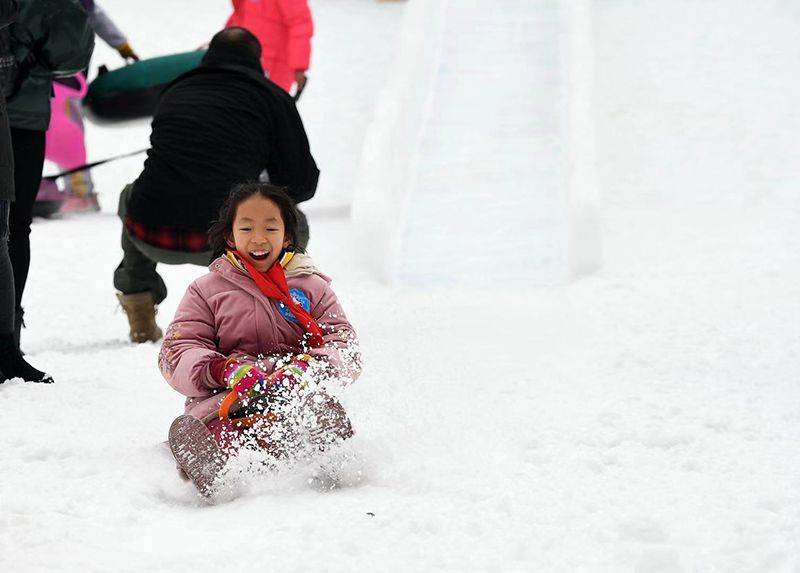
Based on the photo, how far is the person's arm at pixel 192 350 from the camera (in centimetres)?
254

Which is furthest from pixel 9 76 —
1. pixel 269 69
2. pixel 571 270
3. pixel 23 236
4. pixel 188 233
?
pixel 269 69

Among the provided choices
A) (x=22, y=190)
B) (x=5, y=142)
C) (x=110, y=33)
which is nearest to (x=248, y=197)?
(x=5, y=142)

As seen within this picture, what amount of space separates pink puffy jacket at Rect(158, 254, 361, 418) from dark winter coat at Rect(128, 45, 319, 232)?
1165 mm

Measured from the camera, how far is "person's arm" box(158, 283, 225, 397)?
2.54 metres

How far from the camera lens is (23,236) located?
3.48 m

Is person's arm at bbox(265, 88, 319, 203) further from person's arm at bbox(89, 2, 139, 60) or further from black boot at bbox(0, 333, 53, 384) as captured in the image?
person's arm at bbox(89, 2, 139, 60)

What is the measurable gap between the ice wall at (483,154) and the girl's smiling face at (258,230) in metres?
2.68

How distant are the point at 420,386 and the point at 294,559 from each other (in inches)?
60.8

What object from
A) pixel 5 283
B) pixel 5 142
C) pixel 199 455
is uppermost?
pixel 5 142

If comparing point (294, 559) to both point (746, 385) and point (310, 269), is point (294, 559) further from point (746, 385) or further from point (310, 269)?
point (746, 385)

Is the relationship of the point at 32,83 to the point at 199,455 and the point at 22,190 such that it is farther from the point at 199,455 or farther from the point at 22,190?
the point at 199,455

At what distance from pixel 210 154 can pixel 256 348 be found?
53.0 inches

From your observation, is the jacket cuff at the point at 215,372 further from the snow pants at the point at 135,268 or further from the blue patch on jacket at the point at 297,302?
the snow pants at the point at 135,268

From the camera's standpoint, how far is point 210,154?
12.6 ft
